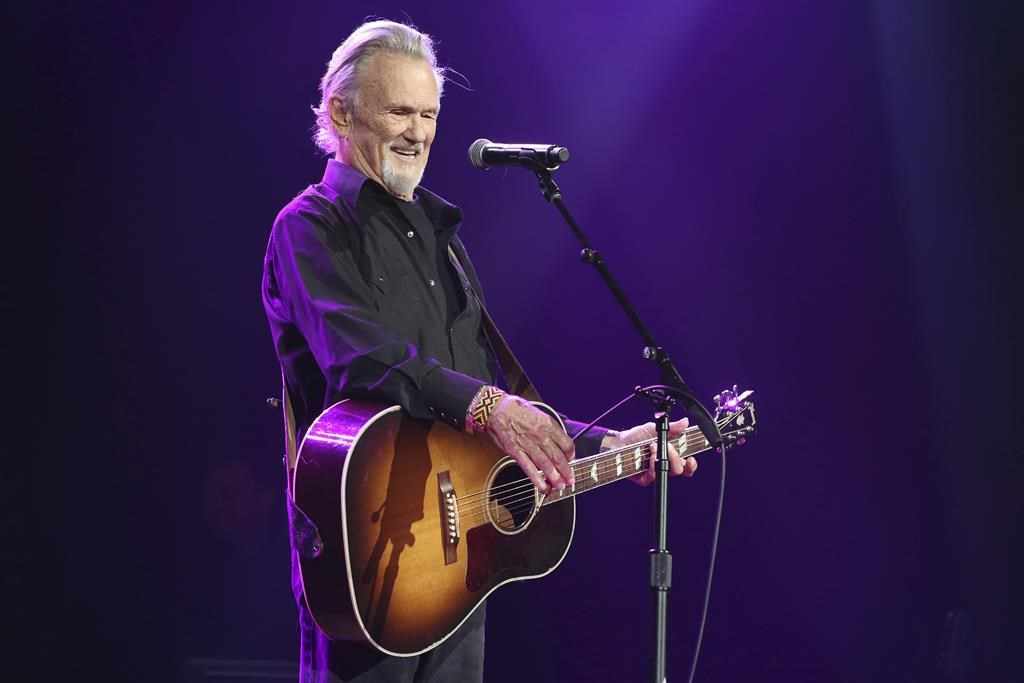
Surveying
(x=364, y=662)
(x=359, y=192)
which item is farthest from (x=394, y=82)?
(x=364, y=662)

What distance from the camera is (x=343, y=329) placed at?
196 cm

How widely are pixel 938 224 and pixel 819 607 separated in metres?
1.72

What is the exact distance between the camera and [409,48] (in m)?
2.40

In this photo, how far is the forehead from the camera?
2350mm

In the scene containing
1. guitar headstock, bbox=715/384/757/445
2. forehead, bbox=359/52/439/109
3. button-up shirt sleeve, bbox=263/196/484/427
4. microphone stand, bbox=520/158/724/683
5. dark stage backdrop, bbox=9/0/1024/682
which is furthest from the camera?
dark stage backdrop, bbox=9/0/1024/682

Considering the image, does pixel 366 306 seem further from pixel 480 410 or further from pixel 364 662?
pixel 364 662

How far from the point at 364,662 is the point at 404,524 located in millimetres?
316

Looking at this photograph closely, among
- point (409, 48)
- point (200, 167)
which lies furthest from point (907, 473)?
point (200, 167)

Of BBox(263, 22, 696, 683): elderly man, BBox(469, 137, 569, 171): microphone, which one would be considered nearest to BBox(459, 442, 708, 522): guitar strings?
BBox(263, 22, 696, 683): elderly man

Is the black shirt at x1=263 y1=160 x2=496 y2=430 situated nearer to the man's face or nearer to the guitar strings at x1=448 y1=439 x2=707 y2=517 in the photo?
the man's face

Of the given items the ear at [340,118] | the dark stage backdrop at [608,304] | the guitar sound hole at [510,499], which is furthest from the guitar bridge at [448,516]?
the dark stage backdrop at [608,304]

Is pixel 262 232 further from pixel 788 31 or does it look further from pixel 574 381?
pixel 788 31

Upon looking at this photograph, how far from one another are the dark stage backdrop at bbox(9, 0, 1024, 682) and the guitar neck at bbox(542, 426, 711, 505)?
156cm

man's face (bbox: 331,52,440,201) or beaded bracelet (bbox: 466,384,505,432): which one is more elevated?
man's face (bbox: 331,52,440,201)
